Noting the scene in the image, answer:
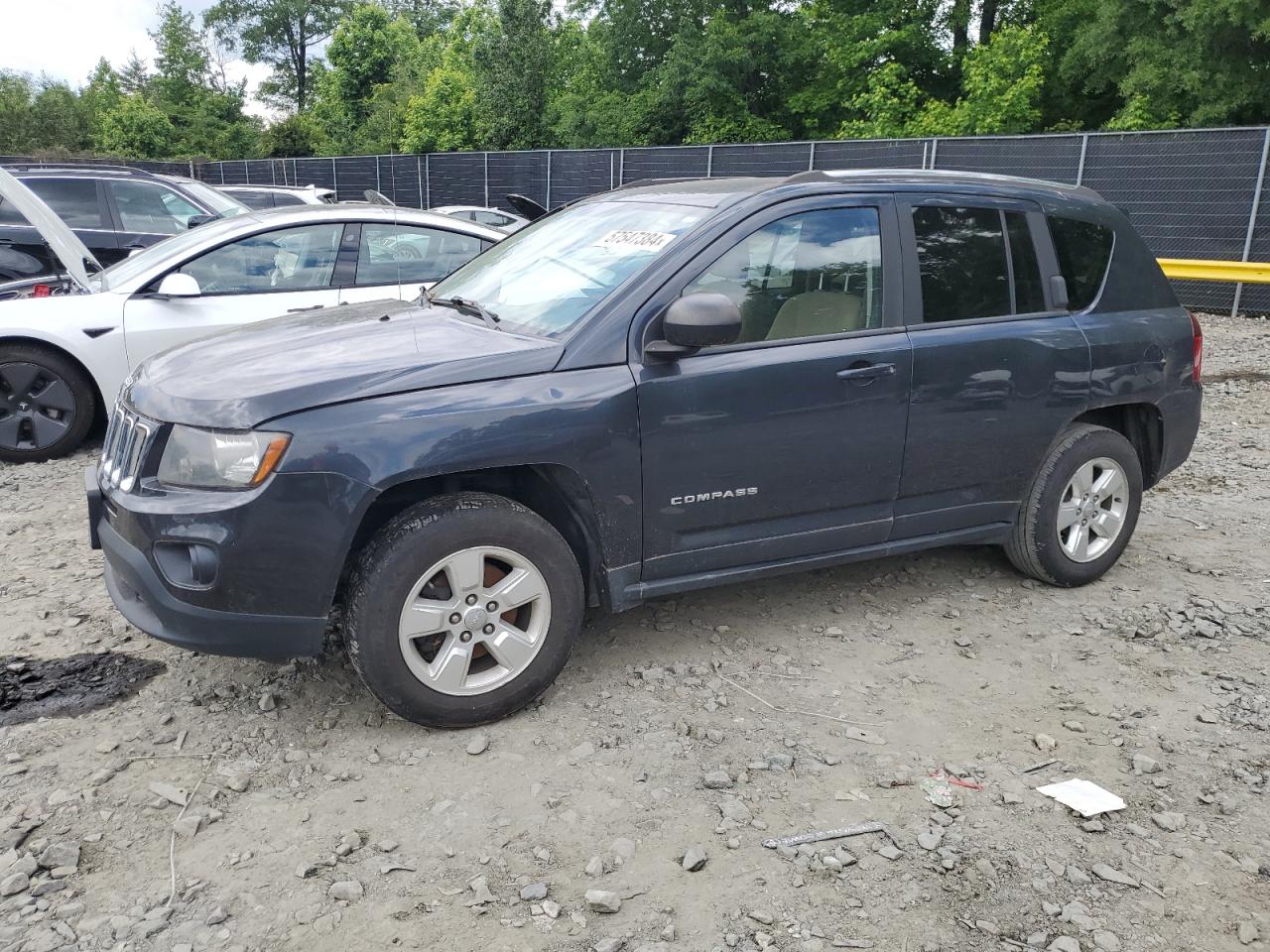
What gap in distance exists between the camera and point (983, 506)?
453 cm

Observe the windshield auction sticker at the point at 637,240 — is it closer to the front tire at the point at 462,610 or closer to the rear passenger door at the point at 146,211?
the front tire at the point at 462,610

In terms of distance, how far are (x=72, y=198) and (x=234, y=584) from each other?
27.7ft

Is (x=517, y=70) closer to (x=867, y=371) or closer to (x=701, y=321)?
(x=867, y=371)

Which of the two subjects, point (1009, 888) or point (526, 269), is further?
point (526, 269)

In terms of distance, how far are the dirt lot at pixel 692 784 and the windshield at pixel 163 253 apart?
2.60 metres

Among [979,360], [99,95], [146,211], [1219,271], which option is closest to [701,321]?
[979,360]

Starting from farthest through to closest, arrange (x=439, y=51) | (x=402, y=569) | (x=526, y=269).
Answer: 1. (x=439, y=51)
2. (x=526, y=269)
3. (x=402, y=569)

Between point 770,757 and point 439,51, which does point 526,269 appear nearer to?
point 770,757

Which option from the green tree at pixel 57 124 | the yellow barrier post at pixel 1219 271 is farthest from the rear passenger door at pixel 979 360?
the green tree at pixel 57 124

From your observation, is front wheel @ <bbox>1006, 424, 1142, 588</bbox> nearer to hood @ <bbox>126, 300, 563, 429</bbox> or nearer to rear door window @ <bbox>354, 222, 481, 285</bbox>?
hood @ <bbox>126, 300, 563, 429</bbox>

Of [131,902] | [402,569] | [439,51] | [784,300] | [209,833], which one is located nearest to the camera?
[131,902]

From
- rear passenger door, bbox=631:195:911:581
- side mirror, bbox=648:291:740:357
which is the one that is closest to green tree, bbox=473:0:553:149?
rear passenger door, bbox=631:195:911:581

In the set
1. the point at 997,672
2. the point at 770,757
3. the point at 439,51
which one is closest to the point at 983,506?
the point at 997,672

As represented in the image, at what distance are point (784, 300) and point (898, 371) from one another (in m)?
0.53
